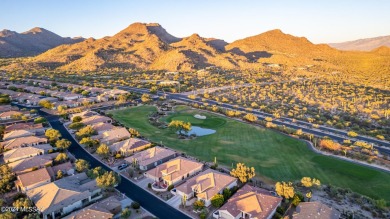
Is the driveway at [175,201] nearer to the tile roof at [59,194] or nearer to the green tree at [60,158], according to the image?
the tile roof at [59,194]

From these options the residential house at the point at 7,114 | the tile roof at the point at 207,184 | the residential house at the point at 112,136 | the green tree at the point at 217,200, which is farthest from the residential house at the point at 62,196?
the residential house at the point at 7,114

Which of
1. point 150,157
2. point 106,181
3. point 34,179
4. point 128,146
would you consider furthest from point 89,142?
point 106,181

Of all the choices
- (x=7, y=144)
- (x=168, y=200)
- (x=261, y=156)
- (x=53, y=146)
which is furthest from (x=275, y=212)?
(x=7, y=144)

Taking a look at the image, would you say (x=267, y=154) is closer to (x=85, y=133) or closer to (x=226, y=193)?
(x=226, y=193)

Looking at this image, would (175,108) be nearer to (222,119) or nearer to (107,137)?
(222,119)

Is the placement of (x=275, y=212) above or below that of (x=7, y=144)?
below

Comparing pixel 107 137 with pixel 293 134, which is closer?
pixel 107 137

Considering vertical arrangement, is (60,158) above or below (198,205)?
above

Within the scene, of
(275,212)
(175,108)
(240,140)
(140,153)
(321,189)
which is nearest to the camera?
(275,212)
